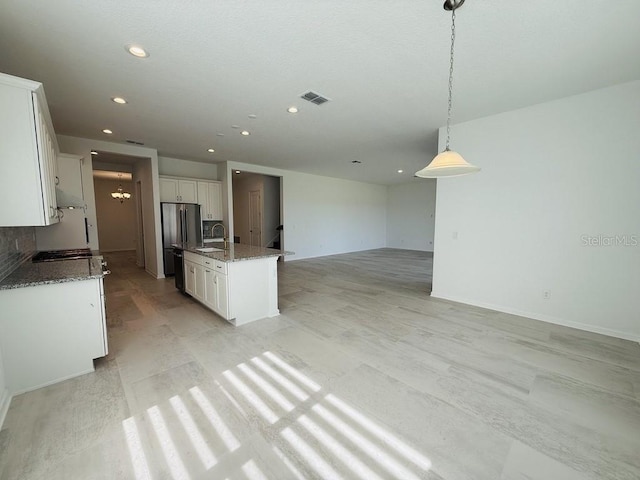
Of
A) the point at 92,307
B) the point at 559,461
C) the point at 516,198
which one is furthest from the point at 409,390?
the point at 516,198

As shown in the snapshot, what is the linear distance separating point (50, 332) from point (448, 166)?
3598 mm

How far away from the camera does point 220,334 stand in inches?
126

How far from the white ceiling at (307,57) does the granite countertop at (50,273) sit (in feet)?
6.52

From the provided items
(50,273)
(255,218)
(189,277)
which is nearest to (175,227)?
(189,277)

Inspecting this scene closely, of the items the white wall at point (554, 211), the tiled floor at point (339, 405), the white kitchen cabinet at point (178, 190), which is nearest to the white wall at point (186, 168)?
the white kitchen cabinet at point (178, 190)

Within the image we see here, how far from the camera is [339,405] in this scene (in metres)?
1.97

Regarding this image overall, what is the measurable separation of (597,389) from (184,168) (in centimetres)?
815

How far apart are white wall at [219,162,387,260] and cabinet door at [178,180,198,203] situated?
73cm

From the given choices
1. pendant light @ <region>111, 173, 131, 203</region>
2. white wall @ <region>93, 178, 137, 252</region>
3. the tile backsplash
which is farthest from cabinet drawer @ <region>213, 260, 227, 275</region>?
pendant light @ <region>111, 173, 131, 203</region>

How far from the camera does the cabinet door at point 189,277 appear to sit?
13.6 feet

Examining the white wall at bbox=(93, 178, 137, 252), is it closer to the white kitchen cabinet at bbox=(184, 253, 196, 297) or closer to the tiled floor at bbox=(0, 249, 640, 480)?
the white kitchen cabinet at bbox=(184, 253, 196, 297)

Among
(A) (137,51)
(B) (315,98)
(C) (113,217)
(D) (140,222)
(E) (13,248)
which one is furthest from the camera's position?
(C) (113,217)

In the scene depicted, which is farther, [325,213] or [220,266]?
[325,213]

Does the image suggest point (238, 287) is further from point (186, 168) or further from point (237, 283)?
point (186, 168)
